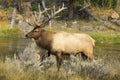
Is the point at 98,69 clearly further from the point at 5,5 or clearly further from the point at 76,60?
the point at 5,5

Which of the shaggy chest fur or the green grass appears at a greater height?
the shaggy chest fur

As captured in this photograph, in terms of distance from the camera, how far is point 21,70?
13.2 m

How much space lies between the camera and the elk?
15.5 metres

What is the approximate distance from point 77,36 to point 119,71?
2.41 metres

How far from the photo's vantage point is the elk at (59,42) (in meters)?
15.5

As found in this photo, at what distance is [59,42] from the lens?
15547mm

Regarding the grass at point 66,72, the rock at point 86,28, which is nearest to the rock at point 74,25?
the rock at point 86,28

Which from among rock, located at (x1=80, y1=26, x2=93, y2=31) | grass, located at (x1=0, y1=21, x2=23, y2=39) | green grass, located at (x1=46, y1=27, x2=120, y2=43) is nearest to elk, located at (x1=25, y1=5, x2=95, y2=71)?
green grass, located at (x1=46, y1=27, x2=120, y2=43)

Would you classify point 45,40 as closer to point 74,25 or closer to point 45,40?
point 45,40

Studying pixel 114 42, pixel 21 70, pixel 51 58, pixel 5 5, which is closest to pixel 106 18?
pixel 114 42

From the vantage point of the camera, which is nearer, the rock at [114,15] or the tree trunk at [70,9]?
the tree trunk at [70,9]

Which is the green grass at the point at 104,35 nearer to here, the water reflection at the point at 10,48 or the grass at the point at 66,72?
the water reflection at the point at 10,48

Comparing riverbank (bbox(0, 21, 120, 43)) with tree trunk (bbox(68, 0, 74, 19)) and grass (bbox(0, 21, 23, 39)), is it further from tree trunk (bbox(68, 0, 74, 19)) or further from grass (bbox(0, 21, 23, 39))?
tree trunk (bbox(68, 0, 74, 19))

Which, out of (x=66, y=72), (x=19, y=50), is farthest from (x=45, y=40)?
(x=19, y=50)
